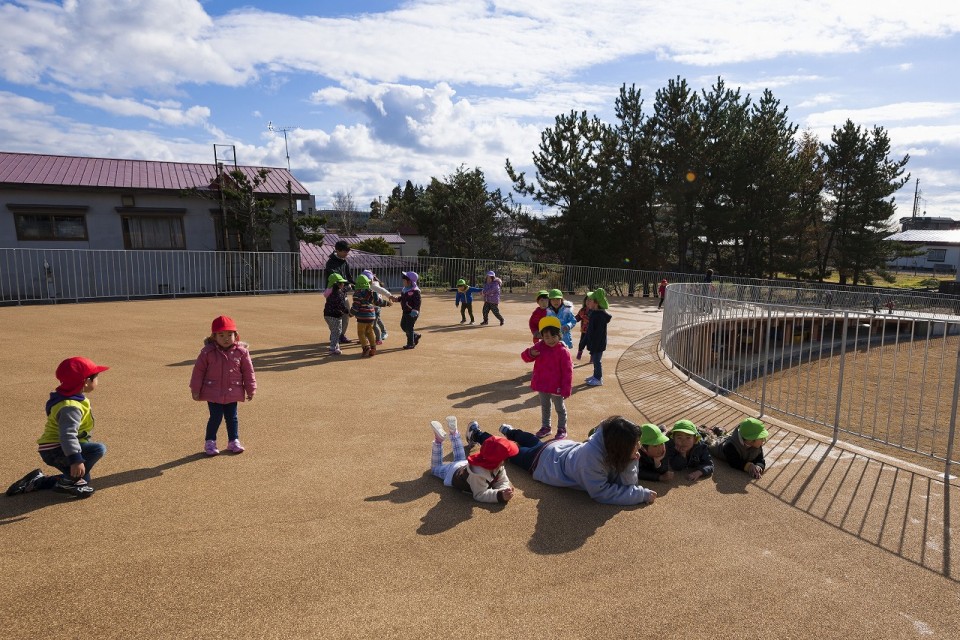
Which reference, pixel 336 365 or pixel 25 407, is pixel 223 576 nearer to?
pixel 25 407

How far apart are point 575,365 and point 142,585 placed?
23.3 feet

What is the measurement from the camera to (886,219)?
31.4 metres

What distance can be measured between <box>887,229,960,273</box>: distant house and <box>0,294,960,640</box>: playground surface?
179 ft

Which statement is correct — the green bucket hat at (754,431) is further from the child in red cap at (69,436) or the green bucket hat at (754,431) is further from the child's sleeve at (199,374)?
the child in red cap at (69,436)

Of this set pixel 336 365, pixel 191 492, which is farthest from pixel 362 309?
pixel 191 492

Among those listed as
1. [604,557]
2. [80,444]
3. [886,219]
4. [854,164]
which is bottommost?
[604,557]

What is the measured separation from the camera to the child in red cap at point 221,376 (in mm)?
4848

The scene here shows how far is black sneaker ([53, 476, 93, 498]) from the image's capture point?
4.14m

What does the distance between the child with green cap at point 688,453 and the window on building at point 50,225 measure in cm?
2284

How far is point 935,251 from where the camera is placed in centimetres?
5012

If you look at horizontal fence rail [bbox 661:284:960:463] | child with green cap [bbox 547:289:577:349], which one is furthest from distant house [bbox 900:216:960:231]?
child with green cap [bbox 547:289:577:349]

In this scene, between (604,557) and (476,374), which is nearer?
(604,557)

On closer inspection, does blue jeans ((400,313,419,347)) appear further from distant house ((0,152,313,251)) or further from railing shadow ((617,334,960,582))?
distant house ((0,152,313,251))

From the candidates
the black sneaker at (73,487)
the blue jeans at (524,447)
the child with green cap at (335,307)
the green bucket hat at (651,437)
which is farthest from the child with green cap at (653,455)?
the child with green cap at (335,307)
